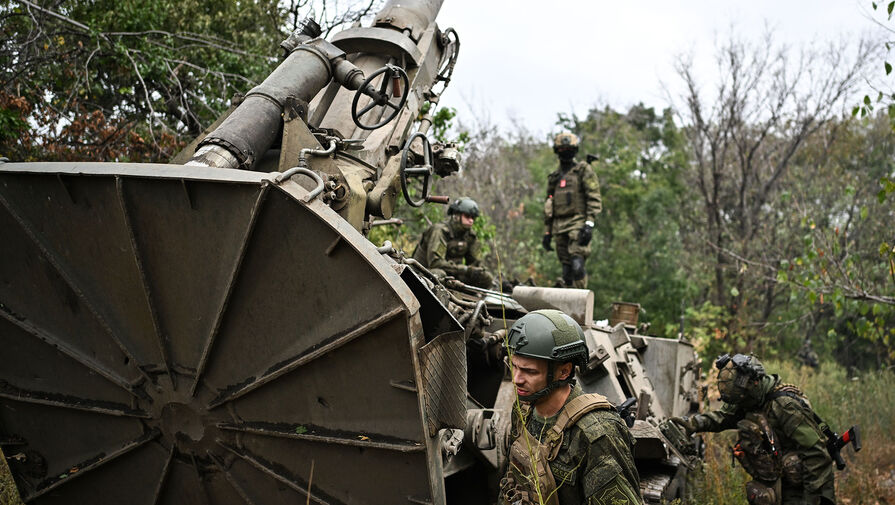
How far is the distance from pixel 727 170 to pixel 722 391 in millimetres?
13237

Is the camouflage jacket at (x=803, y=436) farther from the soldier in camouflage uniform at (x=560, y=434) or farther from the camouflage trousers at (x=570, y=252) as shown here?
the camouflage trousers at (x=570, y=252)

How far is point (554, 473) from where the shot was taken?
10.5 feet

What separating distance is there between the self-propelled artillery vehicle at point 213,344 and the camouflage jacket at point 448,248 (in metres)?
3.10

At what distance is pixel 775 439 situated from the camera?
6.01 metres

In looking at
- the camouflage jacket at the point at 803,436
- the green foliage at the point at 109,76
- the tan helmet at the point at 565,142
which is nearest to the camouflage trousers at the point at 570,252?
the tan helmet at the point at 565,142

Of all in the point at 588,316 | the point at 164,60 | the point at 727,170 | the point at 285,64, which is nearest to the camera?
the point at 285,64

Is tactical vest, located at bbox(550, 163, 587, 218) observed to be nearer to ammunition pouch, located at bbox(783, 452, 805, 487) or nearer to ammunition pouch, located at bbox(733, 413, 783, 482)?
ammunition pouch, located at bbox(733, 413, 783, 482)

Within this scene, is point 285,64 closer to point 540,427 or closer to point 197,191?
point 197,191

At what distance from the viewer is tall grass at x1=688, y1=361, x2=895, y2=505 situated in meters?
7.16

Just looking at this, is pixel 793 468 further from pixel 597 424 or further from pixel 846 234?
pixel 846 234

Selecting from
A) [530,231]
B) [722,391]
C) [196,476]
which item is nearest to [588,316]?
[722,391]


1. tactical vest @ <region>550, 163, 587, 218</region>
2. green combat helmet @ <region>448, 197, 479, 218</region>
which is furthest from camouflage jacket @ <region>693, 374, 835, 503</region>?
tactical vest @ <region>550, 163, 587, 218</region>

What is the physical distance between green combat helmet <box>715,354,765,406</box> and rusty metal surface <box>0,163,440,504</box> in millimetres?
3102

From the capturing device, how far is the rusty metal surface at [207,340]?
3.26 meters
